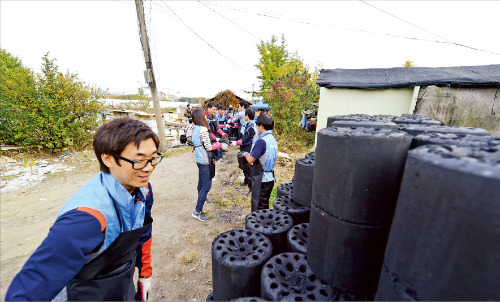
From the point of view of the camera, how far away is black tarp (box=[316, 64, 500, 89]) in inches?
240

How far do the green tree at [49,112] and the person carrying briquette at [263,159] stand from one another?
8.94m

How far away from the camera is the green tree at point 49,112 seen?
7.88 m

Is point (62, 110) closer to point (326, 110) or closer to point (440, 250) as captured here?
point (326, 110)

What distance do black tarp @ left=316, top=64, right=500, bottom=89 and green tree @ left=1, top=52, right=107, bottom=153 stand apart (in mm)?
10301

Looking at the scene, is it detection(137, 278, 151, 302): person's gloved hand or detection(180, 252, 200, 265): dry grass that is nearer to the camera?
detection(137, 278, 151, 302): person's gloved hand

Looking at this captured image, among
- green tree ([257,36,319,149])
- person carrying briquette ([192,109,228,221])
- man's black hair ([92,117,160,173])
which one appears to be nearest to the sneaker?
person carrying briquette ([192,109,228,221])

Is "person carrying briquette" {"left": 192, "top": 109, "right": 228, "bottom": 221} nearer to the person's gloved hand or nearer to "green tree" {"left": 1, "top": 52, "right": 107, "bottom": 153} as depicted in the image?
the person's gloved hand

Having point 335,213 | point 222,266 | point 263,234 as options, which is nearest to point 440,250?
point 335,213

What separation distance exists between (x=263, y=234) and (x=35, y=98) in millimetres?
10870

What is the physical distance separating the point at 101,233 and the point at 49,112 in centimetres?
1015

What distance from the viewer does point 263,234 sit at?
194 cm

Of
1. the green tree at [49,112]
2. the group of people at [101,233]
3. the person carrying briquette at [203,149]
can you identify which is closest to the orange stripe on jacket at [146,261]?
the group of people at [101,233]

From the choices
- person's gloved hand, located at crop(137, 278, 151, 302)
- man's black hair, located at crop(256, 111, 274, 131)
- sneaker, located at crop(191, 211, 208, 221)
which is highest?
man's black hair, located at crop(256, 111, 274, 131)

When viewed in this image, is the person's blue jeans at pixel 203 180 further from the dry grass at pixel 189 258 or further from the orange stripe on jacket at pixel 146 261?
the orange stripe on jacket at pixel 146 261
